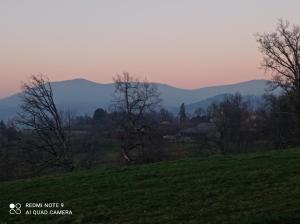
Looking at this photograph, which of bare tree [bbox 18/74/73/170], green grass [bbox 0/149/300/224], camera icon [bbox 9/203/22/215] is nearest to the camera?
green grass [bbox 0/149/300/224]

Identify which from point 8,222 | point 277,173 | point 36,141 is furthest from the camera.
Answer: point 36,141

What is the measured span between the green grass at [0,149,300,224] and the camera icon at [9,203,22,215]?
0.79 feet

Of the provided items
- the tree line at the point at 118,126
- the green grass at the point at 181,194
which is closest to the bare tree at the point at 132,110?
the tree line at the point at 118,126

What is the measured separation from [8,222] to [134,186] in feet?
13.8

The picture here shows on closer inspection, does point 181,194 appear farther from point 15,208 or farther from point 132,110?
point 132,110

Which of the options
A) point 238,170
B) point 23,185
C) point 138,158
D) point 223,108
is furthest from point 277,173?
point 223,108

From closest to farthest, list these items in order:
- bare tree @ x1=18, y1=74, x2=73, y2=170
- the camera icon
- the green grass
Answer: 1. the green grass
2. the camera icon
3. bare tree @ x1=18, y1=74, x2=73, y2=170

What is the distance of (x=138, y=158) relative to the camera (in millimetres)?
44688

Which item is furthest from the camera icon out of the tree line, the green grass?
the tree line

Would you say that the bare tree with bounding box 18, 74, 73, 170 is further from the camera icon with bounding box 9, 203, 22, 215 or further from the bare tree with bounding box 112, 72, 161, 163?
the camera icon with bounding box 9, 203, 22, 215

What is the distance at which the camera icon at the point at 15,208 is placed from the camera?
1275 cm

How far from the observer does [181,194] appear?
12.6m

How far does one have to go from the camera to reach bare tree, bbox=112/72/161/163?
4397 centimetres

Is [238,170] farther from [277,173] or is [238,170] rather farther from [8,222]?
[8,222]
